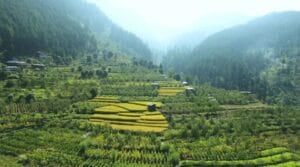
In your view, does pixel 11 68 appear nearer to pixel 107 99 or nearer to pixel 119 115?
pixel 107 99

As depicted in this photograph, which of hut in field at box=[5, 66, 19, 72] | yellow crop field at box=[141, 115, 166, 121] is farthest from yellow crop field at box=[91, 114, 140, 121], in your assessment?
hut in field at box=[5, 66, 19, 72]

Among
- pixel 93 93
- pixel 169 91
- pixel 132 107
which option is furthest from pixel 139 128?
pixel 169 91

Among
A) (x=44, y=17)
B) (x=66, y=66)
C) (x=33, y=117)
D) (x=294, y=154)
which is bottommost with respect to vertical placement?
(x=294, y=154)

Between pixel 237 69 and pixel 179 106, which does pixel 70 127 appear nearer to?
pixel 179 106

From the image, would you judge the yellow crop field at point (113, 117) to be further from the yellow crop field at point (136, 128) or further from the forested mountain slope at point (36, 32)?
the forested mountain slope at point (36, 32)

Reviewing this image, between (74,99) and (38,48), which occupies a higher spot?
(38,48)

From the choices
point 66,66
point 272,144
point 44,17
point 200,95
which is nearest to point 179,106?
point 200,95
